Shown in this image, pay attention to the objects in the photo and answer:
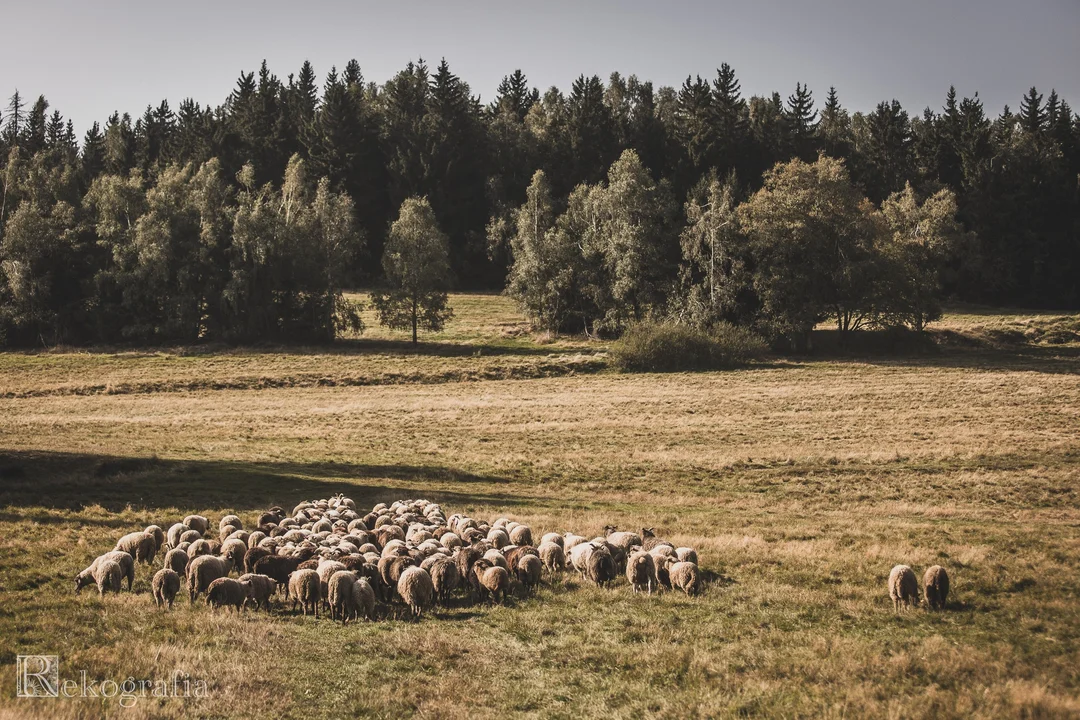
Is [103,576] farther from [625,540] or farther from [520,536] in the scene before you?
[625,540]

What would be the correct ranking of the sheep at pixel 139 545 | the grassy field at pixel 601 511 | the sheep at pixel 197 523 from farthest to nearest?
the sheep at pixel 197 523
the sheep at pixel 139 545
the grassy field at pixel 601 511

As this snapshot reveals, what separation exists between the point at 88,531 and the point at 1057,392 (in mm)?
51192

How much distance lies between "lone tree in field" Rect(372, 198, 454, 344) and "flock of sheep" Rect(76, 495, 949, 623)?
61.5 m

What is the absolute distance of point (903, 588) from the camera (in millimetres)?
14727

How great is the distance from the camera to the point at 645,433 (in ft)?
135

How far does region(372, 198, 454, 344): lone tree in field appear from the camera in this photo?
80750 millimetres

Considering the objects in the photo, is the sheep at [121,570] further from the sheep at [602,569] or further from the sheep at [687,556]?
the sheep at [687,556]

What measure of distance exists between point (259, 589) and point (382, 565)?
236cm

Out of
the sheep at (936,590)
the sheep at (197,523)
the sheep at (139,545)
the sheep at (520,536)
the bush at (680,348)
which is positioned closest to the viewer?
the sheep at (936,590)

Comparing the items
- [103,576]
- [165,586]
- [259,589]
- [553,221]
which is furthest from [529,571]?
[553,221]

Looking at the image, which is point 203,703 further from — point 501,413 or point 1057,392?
point 1057,392

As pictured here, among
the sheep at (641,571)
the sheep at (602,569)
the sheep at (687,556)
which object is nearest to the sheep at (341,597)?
the sheep at (602,569)

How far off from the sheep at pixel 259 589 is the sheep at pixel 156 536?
429cm

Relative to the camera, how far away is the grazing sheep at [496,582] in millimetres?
15656
